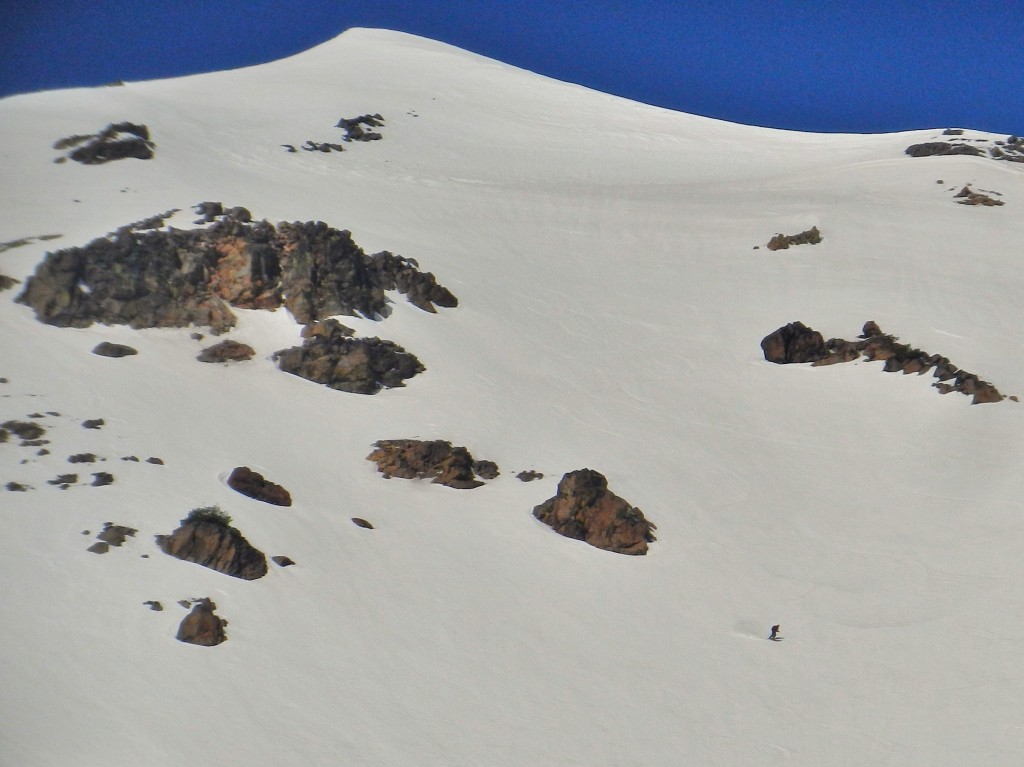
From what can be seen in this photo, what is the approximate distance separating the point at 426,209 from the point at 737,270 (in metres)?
8.40

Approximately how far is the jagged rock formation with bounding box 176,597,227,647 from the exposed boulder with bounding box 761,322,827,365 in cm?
1483

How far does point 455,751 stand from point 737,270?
19.1 m

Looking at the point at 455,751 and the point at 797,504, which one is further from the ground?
the point at 797,504

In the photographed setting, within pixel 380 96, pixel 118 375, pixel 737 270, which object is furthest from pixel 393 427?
pixel 380 96

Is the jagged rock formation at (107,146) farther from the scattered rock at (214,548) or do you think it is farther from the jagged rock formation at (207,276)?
the scattered rock at (214,548)

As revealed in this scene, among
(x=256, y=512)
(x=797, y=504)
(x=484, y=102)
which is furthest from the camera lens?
(x=484, y=102)

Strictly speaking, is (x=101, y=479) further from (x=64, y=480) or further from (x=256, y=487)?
(x=256, y=487)

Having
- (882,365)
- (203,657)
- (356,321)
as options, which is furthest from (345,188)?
(203,657)

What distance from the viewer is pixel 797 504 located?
1861cm

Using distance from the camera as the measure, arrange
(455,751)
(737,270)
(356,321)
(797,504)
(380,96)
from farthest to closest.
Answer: (380,96) → (737,270) → (356,321) → (797,504) → (455,751)

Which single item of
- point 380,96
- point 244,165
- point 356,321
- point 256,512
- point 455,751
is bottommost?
point 455,751

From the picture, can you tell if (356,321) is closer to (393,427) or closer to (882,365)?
(393,427)

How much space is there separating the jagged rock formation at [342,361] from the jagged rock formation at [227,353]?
50 cm

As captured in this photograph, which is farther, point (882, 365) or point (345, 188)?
point (345, 188)
